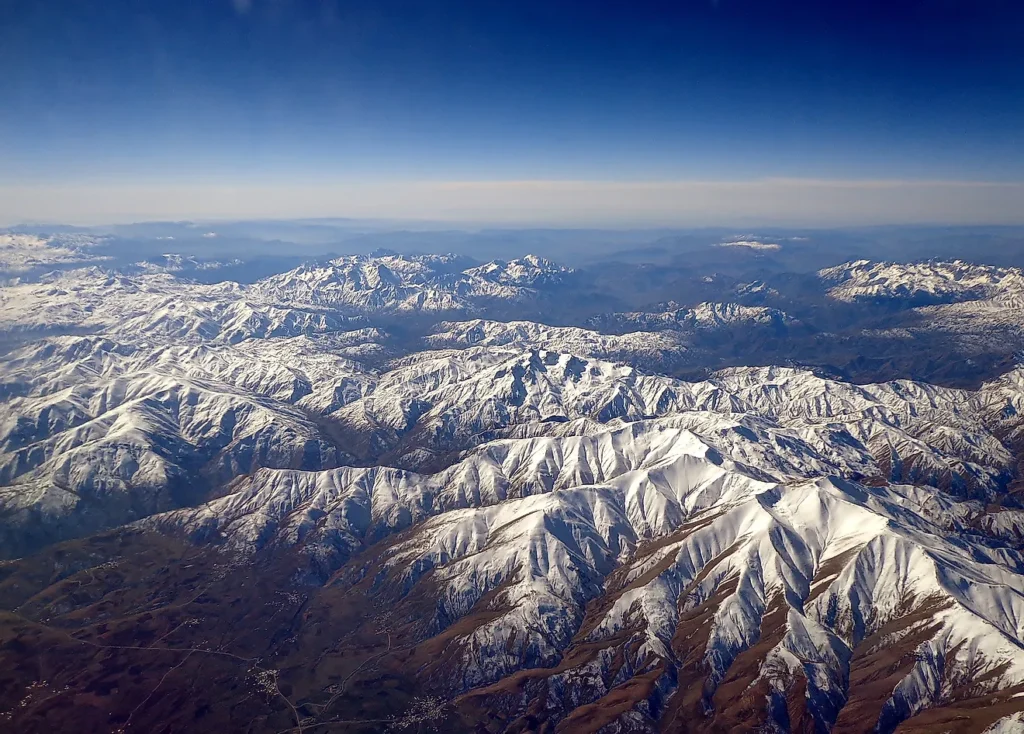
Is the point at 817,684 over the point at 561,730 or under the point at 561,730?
over

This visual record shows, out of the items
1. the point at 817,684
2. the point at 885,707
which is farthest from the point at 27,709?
the point at 885,707

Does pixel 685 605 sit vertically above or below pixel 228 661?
above

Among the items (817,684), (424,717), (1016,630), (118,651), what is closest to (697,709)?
(817,684)

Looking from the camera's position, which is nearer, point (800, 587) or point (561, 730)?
point (561, 730)

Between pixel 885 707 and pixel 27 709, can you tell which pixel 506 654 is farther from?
pixel 27 709

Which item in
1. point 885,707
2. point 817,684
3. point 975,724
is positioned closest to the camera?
point 975,724

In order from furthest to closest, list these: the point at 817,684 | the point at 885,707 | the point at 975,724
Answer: the point at 817,684 → the point at 885,707 → the point at 975,724

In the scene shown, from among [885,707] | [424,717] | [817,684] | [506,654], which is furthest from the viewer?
[506,654]

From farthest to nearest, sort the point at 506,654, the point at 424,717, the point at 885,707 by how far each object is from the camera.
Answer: the point at 506,654, the point at 424,717, the point at 885,707

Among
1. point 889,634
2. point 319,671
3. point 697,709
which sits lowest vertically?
point 319,671
